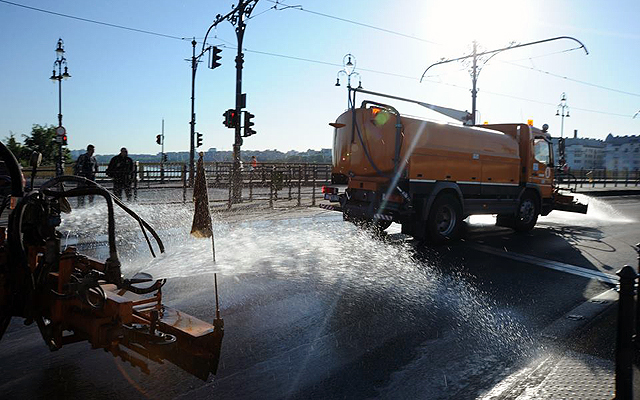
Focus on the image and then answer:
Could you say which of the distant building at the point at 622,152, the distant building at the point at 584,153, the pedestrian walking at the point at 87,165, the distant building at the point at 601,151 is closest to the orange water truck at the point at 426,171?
the pedestrian walking at the point at 87,165

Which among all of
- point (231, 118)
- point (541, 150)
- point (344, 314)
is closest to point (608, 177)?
point (541, 150)

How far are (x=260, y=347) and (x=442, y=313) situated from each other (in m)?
2.12

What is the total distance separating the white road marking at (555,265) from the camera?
6.79m

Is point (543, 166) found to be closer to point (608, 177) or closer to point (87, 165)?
point (87, 165)

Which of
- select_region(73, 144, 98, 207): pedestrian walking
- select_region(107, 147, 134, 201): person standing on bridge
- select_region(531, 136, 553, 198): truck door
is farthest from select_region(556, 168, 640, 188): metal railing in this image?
select_region(73, 144, 98, 207): pedestrian walking

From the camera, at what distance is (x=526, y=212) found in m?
11.7

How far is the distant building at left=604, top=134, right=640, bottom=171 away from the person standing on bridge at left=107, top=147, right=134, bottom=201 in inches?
4323

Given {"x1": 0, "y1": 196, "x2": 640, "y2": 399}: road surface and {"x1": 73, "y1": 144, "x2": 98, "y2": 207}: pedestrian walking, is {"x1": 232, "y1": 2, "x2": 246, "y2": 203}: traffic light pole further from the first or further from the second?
{"x1": 0, "y1": 196, "x2": 640, "y2": 399}: road surface

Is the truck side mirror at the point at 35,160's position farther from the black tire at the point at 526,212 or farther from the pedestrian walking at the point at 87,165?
the pedestrian walking at the point at 87,165

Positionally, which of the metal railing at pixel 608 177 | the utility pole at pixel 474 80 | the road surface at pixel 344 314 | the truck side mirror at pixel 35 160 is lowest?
the road surface at pixel 344 314

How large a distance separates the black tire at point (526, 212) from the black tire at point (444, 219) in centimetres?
246

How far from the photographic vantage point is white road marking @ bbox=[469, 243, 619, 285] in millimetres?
6793

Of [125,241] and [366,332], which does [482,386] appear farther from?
[125,241]

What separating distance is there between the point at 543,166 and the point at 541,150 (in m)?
0.43
